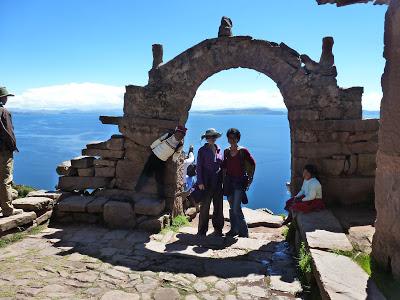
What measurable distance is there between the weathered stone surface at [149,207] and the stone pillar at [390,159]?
3.81 metres

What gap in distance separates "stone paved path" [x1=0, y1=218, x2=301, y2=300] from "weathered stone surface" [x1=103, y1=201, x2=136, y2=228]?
0.77 feet

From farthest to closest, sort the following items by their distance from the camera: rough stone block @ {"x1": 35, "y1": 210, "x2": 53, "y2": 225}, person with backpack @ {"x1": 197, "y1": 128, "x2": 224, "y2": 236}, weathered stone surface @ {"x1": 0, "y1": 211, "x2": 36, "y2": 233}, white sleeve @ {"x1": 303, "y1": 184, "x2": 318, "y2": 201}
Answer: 1. rough stone block @ {"x1": 35, "y1": 210, "x2": 53, "y2": 225}
2. person with backpack @ {"x1": 197, "y1": 128, "x2": 224, "y2": 236}
3. white sleeve @ {"x1": 303, "y1": 184, "x2": 318, "y2": 201}
4. weathered stone surface @ {"x1": 0, "y1": 211, "x2": 36, "y2": 233}

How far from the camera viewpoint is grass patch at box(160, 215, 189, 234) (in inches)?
268

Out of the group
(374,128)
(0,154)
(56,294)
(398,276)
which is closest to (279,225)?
(374,128)

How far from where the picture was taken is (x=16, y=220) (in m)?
6.02

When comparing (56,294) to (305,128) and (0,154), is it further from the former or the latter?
(305,128)

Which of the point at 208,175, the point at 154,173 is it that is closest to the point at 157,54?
the point at 154,173

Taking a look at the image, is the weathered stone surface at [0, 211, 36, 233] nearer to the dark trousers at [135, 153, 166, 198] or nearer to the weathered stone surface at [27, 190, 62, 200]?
the weathered stone surface at [27, 190, 62, 200]

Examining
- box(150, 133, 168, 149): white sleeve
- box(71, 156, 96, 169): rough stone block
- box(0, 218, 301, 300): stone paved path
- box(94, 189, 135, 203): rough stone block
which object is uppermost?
box(150, 133, 168, 149): white sleeve

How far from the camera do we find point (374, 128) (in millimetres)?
6625

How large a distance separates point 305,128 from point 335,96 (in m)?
0.80

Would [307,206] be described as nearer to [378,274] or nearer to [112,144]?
[378,274]

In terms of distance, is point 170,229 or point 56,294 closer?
point 56,294

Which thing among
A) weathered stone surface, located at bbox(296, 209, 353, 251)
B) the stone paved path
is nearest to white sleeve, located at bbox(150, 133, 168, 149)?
the stone paved path
